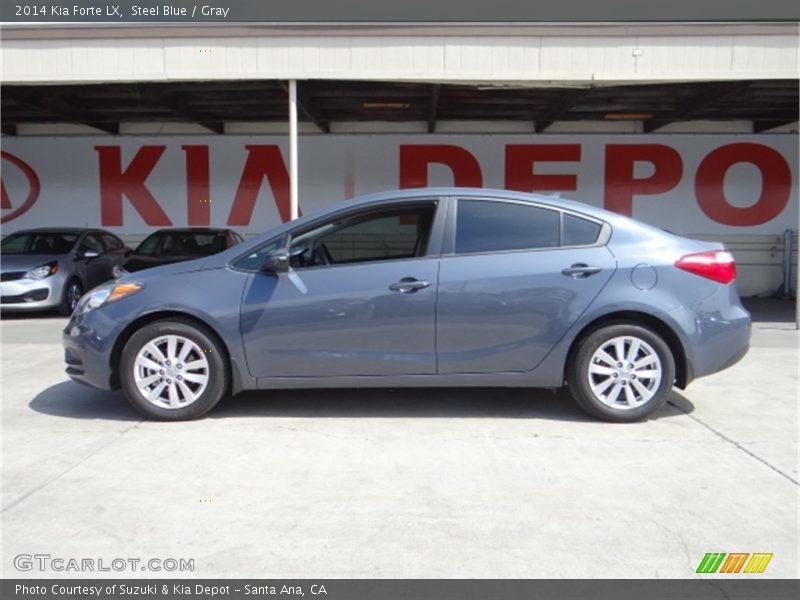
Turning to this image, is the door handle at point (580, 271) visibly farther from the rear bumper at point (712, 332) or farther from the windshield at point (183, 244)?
the windshield at point (183, 244)

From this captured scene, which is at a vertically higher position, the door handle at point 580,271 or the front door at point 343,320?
the door handle at point 580,271

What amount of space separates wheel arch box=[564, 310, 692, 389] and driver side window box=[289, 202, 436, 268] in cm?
127

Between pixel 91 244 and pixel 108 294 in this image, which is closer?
pixel 108 294

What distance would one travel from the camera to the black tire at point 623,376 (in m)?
4.93

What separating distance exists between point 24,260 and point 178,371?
682cm

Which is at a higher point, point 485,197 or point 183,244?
point 485,197

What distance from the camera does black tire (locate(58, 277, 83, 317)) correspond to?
10.4 metres

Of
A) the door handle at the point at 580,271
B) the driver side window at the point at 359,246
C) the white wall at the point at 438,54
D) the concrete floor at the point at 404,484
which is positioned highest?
the white wall at the point at 438,54

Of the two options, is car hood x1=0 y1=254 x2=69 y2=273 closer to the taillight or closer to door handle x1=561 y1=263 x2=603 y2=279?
door handle x1=561 y1=263 x2=603 y2=279

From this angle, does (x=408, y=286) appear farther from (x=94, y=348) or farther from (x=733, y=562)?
(x=733, y=562)

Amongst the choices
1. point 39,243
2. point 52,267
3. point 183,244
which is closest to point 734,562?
point 52,267

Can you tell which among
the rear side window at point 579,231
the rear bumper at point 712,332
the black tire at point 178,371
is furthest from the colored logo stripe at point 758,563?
the black tire at point 178,371

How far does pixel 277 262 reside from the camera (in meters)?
4.91
